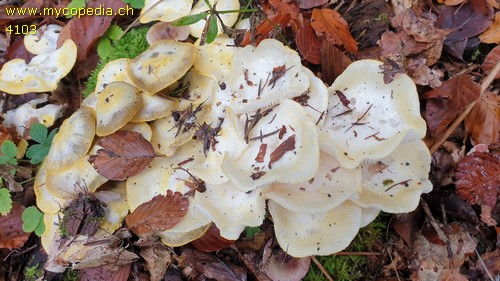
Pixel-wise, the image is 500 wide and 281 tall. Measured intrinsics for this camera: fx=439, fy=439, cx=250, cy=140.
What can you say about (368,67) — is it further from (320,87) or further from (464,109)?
(464,109)

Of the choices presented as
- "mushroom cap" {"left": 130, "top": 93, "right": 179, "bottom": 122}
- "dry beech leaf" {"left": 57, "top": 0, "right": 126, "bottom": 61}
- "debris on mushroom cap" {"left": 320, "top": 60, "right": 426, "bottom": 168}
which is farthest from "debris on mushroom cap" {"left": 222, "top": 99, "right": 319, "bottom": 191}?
"dry beech leaf" {"left": 57, "top": 0, "right": 126, "bottom": 61}

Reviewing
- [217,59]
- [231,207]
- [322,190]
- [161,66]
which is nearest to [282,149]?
[322,190]

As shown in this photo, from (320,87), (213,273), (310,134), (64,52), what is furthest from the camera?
(64,52)

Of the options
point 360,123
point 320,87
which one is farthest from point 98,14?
point 360,123

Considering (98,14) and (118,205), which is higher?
(98,14)

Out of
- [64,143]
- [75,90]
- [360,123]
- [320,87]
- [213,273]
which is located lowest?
[213,273]

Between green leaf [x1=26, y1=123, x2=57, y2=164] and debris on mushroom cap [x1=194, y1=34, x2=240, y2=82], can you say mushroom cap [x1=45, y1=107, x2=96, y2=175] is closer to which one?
green leaf [x1=26, y1=123, x2=57, y2=164]

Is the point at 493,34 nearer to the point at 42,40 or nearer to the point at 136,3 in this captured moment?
the point at 136,3

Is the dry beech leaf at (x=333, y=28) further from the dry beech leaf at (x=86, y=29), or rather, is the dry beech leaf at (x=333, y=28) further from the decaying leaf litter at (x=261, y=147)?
the dry beech leaf at (x=86, y=29)
